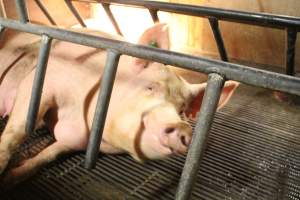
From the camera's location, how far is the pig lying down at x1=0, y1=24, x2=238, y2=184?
6.14 ft

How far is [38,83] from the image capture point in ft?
6.61

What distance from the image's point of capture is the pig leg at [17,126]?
2.02 metres

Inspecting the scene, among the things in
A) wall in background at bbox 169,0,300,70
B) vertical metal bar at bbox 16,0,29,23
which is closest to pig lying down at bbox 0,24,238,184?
vertical metal bar at bbox 16,0,29,23

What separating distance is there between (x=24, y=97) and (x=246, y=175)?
4.60 feet

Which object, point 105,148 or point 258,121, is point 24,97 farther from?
point 258,121

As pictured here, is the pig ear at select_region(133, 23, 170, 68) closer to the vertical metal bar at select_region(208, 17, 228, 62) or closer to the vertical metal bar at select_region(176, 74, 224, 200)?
the vertical metal bar at select_region(176, 74, 224, 200)

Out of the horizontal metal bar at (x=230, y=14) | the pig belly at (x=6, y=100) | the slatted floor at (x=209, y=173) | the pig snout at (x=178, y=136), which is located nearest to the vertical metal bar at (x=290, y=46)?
the horizontal metal bar at (x=230, y=14)

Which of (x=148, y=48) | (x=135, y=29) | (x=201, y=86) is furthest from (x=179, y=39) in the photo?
(x=148, y=48)

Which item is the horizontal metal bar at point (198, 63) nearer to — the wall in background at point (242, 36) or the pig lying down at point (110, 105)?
the pig lying down at point (110, 105)

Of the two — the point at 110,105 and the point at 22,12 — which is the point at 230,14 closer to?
the point at 110,105

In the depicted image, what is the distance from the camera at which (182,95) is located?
213 centimetres

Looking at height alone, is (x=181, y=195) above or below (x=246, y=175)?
above

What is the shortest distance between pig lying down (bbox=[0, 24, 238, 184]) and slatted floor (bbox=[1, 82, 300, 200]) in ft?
0.34

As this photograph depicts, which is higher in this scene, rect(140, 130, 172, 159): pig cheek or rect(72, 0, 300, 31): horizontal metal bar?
rect(72, 0, 300, 31): horizontal metal bar
